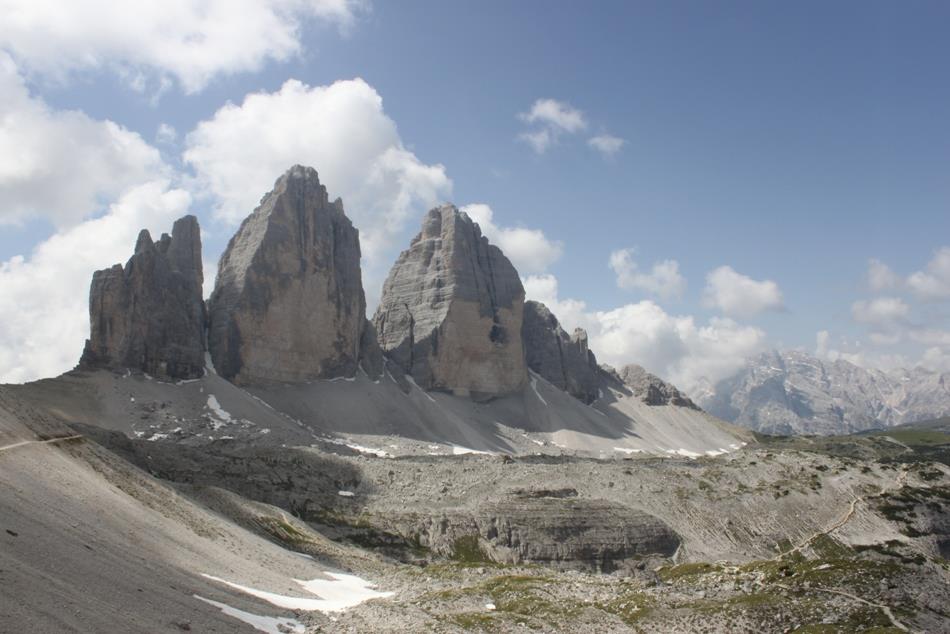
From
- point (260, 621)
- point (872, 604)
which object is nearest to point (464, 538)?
point (260, 621)

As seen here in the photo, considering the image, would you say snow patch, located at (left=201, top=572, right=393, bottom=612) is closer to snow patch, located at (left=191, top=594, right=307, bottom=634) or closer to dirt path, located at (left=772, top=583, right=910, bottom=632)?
snow patch, located at (left=191, top=594, right=307, bottom=634)

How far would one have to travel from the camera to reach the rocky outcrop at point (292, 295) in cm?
16650

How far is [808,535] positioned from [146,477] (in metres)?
75.2

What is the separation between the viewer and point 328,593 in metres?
49.7

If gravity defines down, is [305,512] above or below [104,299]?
below

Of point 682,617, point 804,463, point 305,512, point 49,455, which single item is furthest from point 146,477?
point 804,463

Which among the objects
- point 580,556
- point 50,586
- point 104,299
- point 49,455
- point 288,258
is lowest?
point 580,556

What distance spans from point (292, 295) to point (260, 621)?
144 meters

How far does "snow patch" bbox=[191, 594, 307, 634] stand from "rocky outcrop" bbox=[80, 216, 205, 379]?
4861 inches

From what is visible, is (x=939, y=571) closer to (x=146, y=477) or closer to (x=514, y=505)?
(x=514, y=505)

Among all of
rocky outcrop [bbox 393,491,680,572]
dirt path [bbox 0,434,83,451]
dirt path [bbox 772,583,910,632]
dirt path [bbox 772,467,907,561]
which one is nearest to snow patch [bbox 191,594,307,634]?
dirt path [bbox 0,434,83,451]

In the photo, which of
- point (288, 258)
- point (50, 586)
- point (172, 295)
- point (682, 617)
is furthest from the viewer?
point (288, 258)

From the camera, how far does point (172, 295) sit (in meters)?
160

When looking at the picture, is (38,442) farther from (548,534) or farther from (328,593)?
(548,534)
